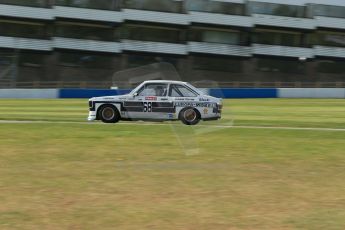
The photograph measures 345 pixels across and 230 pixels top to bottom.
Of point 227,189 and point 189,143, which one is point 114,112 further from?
point 227,189

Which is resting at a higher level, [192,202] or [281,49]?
[281,49]

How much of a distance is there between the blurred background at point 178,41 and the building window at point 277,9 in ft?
0.35

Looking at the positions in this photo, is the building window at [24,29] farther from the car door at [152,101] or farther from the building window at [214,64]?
the car door at [152,101]

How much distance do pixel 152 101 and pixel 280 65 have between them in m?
48.7

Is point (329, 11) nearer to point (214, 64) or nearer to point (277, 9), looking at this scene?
point (277, 9)

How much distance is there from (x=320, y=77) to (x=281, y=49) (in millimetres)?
5723

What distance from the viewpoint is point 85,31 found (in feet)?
183

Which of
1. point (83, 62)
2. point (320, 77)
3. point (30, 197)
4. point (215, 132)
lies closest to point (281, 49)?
point (320, 77)

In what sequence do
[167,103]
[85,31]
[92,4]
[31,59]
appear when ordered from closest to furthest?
[167,103] < [92,4] < [31,59] < [85,31]

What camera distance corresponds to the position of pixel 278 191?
782 cm

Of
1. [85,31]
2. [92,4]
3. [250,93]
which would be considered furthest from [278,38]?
[85,31]

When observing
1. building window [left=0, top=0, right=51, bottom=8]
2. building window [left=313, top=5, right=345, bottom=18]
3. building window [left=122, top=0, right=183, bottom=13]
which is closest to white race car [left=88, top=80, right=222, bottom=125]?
building window [left=0, top=0, right=51, bottom=8]

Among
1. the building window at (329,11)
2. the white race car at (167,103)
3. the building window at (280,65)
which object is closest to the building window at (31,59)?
the building window at (280,65)

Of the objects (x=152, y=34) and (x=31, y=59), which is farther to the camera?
(x=152, y=34)
